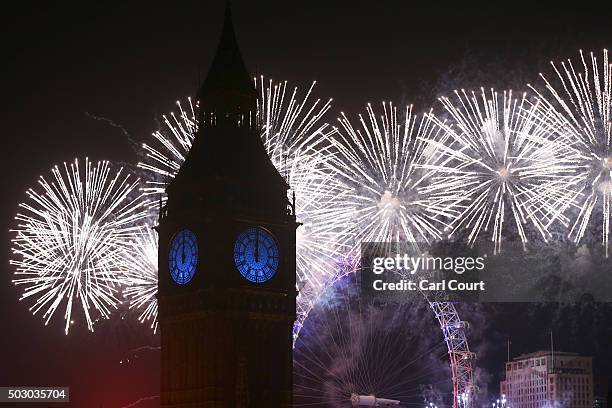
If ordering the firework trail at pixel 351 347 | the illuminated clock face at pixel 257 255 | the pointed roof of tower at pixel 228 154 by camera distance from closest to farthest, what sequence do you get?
the illuminated clock face at pixel 257 255, the pointed roof of tower at pixel 228 154, the firework trail at pixel 351 347

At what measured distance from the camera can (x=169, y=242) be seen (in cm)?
8544

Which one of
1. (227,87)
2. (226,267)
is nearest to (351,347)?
(227,87)

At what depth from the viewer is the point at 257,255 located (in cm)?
8456

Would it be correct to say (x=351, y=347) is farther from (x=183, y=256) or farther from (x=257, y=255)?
(x=183, y=256)

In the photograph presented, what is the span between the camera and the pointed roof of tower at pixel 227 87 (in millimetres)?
86875

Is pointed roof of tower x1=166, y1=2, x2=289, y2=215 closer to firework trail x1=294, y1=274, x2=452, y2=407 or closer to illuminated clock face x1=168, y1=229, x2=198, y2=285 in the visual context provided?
illuminated clock face x1=168, y1=229, x2=198, y2=285

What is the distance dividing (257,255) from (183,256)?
4158 millimetres

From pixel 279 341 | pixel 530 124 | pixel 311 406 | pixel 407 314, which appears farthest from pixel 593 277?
Result: pixel 279 341

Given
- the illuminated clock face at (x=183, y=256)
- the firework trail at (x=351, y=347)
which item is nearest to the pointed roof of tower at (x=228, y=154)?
the illuminated clock face at (x=183, y=256)

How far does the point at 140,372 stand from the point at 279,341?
3283 centimetres

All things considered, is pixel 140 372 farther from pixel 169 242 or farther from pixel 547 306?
pixel 547 306

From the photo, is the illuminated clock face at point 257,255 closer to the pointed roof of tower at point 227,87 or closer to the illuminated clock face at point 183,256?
the illuminated clock face at point 183,256

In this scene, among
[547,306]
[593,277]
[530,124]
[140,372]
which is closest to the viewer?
[530,124]

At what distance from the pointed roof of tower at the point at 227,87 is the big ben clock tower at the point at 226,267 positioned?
0.19 ft
